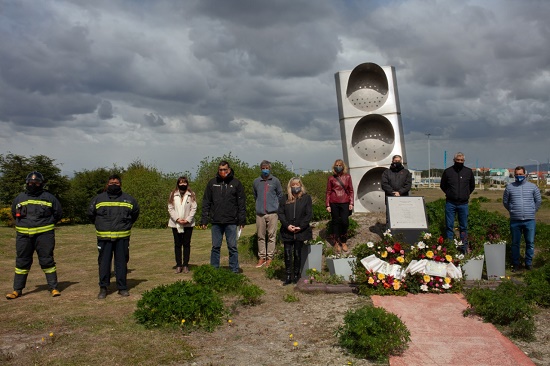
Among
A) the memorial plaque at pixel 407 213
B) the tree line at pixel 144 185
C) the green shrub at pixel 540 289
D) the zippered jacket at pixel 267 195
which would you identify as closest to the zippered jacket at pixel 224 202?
the zippered jacket at pixel 267 195

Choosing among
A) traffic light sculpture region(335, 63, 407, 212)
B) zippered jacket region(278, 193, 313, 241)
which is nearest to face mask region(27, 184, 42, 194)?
zippered jacket region(278, 193, 313, 241)

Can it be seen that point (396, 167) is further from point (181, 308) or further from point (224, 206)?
point (181, 308)

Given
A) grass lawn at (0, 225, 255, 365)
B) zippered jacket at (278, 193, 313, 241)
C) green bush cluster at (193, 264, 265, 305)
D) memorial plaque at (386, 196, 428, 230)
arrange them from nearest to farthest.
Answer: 1. grass lawn at (0, 225, 255, 365)
2. green bush cluster at (193, 264, 265, 305)
3. zippered jacket at (278, 193, 313, 241)
4. memorial plaque at (386, 196, 428, 230)

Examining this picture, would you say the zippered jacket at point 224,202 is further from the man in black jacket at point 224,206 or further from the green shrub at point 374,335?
the green shrub at point 374,335

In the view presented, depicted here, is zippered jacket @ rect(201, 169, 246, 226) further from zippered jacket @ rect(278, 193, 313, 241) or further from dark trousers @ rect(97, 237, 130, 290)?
dark trousers @ rect(97, 237, 130, 290)

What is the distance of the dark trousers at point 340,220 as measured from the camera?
9.34m

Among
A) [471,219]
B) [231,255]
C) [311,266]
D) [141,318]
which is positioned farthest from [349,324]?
[471,219]

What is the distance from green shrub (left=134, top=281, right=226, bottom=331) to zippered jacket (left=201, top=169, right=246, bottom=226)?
8.41ft

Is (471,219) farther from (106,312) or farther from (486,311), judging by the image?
(106,312)

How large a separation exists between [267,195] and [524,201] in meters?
4.60

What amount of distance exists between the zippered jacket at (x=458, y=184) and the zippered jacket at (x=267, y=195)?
3.11m

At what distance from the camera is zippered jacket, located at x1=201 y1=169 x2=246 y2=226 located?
8383 mm

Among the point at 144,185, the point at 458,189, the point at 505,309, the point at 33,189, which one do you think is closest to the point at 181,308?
the point at 33,189

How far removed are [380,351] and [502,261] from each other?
161 inches
